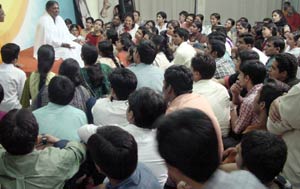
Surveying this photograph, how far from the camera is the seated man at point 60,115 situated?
2.28m

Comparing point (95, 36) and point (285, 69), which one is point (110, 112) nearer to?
point (285, 69)

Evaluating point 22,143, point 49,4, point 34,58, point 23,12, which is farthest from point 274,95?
point 23,12

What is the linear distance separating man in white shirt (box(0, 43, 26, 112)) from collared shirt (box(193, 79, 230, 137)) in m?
1.73

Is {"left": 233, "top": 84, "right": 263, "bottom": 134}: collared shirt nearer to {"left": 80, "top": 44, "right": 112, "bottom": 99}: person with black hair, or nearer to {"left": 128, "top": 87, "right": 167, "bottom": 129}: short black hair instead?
{"left": 128, "top": 87, "right": 167, "bottom": 129}: short black hair

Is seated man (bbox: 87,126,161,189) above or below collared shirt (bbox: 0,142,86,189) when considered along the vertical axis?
above

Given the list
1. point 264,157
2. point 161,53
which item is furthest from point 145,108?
point 161,53

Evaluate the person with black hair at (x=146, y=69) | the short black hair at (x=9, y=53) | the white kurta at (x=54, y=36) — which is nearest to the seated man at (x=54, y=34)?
the white kurta at (x=54, y=36)

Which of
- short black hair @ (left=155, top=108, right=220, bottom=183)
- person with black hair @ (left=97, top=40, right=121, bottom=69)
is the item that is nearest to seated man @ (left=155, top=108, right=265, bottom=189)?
short black hair @ (left=155, top=108, right=220, bottom=183)

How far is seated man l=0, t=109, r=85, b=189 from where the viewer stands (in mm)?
1747

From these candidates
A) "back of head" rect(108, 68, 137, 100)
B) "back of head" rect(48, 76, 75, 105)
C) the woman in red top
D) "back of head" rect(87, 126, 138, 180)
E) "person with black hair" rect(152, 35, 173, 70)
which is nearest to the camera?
"back of head" rect(87, 126, 138, 180)

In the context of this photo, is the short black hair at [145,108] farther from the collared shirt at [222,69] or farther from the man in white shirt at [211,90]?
the collared shirt at [222,69]

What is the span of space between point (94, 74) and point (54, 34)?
8.48 feet

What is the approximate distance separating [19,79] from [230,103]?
196cm

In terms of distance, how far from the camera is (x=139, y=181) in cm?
165
